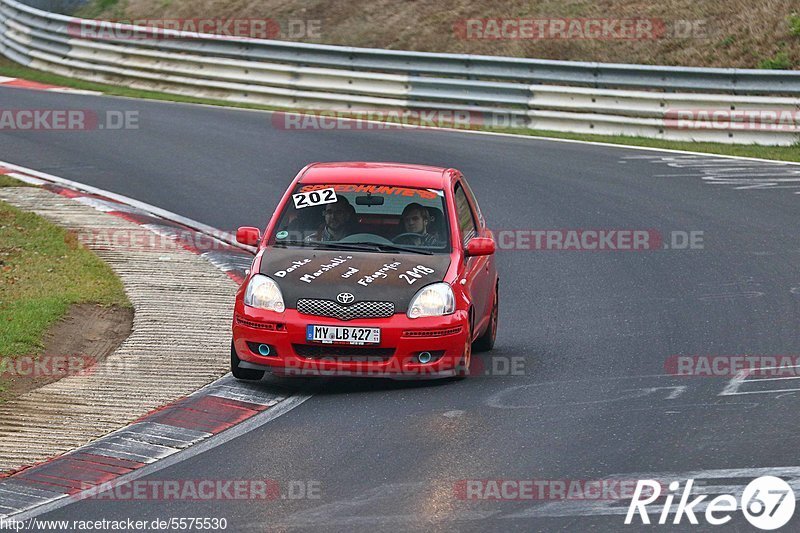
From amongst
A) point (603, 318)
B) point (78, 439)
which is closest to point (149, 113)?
point (603, 318)

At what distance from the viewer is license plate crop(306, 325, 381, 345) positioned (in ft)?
31.1

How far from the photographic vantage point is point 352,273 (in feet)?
32.2

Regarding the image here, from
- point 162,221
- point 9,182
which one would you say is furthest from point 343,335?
point 9,182

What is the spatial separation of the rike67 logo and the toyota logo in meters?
2.84

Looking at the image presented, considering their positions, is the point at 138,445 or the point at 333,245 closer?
the point at 138,445

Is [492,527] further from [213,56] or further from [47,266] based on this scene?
[213,56]

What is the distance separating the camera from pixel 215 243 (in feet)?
48.6

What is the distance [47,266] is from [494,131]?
417 inches
